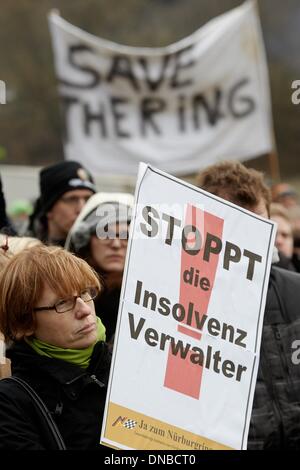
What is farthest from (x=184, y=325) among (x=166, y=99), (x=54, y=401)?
(x=166, y=99)

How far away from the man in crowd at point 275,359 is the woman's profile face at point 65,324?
0.57 m

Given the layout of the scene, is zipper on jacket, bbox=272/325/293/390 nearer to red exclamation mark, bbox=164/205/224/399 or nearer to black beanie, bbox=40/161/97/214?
red exclamation mark, bbox=164/205/224/399

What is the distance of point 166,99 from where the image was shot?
26.9ft

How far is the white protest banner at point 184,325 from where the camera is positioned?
9.40 ft

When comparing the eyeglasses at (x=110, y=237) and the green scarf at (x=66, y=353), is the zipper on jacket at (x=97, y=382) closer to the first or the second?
the green scarf at (x=66, y=353)

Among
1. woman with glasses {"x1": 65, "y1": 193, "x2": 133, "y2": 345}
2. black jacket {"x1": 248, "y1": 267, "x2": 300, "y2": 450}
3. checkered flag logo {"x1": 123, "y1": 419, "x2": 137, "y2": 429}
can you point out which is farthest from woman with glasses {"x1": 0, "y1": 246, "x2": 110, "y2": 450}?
woman with glasses {"x1": 65, "y1": 193, "x2": 133, "y2": 345}

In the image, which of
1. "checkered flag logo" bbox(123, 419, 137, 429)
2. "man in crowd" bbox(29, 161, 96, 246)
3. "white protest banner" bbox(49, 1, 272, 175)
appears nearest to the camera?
"checkered flag logo" bbox(123, 419, 137, 429)

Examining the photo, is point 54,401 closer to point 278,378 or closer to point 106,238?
point 278,378

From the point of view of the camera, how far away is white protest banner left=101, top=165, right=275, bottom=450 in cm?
287

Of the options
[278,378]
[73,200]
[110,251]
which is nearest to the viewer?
[278,378]

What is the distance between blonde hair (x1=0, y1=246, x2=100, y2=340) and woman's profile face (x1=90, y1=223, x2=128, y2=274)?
1.23 meters

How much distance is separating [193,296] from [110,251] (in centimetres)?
146

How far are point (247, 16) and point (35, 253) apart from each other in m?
5.53
